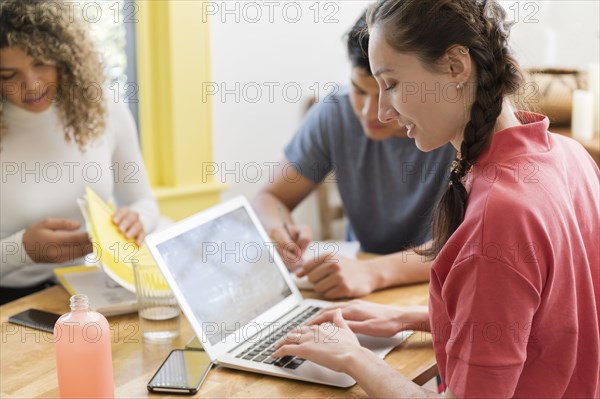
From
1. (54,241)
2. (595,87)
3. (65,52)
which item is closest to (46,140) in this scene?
(65,52)

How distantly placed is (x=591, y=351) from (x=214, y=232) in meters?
0.72

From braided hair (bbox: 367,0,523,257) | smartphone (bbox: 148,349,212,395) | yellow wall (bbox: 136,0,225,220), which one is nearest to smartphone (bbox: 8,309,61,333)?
smartphone (bbox: 148,349,212,395)

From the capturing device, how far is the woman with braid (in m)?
0.93

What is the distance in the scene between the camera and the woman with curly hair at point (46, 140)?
1.70 meters

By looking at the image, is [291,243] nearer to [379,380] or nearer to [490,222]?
[379,380]

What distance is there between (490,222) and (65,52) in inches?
49.4

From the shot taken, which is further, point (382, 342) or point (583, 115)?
point (583, 115)

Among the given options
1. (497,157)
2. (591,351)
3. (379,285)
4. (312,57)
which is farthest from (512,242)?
(312,57)

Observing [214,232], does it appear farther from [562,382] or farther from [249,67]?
[249,67]

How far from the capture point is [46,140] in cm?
185

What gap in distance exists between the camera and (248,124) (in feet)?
9.73

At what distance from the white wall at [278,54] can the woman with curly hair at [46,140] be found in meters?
0.94

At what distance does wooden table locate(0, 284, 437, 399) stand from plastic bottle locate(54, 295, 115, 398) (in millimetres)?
82

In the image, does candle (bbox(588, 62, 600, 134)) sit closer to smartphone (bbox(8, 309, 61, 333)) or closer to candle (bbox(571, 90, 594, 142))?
candle (bbox(571, 90, 594, 142))
